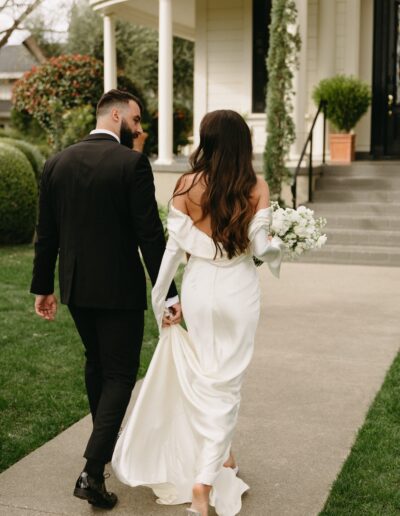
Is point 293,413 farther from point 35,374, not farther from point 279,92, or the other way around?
point 279,92

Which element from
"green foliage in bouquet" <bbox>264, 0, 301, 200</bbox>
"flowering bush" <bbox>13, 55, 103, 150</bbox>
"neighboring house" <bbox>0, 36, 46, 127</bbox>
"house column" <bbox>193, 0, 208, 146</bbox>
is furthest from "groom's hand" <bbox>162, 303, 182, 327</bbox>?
"neighboring house" <bbox>0, 36, 46, 127</bbox>

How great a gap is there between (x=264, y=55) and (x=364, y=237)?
551 centimetres

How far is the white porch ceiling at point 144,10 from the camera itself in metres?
16.6

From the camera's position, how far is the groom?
12.9 feet

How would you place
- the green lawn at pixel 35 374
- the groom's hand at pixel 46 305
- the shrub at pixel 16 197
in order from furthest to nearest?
the shrub at pixel 16 197, the green lawn at pixel 35 374, the groom's hand at pixel 46 305

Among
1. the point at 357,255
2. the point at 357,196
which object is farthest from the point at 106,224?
the point at 357,196

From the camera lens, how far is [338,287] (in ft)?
32.5

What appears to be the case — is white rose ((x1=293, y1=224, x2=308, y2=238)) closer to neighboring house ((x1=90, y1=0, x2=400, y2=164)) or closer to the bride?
the bride

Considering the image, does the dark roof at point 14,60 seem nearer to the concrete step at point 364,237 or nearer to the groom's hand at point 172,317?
the concrete step at point 364,237

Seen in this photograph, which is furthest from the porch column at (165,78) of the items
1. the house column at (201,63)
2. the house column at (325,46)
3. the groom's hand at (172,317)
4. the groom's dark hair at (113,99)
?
the groom's hand at (172,317)

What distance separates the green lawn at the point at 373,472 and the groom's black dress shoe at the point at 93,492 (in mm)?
998

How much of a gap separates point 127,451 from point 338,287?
6.25m

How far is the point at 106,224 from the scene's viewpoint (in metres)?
3.95

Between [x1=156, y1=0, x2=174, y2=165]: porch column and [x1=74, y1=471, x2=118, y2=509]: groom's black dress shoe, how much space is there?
36.2 feet
